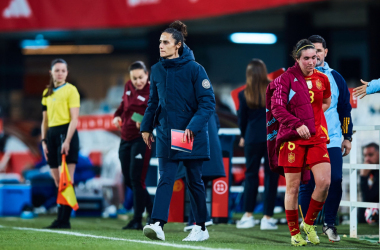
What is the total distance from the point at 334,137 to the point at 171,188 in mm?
1552

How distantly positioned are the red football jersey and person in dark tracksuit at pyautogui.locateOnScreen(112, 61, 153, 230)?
241cm

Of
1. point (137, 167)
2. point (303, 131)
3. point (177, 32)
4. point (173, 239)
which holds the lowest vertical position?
point (173, 239)

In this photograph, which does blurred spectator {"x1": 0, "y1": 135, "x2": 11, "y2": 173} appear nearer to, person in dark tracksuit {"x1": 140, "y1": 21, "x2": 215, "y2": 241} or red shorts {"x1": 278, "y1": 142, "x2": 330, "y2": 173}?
person in dark tracksuit {"x1": 140, "y1": 21, "x2": 215, "y2": 241}

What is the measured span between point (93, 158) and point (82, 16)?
3477 mm

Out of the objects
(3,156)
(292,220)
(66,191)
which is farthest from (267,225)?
(3,156)

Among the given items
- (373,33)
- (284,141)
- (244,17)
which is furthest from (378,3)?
(284,141)

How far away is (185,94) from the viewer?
5.80m

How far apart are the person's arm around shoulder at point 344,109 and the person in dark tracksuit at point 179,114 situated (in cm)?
127

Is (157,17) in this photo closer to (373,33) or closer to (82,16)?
(82,16)

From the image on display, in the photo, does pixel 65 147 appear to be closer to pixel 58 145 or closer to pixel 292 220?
pixel 58 145

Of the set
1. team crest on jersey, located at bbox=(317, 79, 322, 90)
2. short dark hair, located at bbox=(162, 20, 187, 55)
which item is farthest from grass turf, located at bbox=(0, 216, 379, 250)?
short dark hair, located at bbox=(162, 20, 187, 55)

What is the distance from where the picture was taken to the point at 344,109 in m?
6.25

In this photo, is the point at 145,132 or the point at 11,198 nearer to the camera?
the point at 145,132

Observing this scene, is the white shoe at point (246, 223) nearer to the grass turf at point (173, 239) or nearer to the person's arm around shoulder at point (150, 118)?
the grass turf at point (173, 239)
